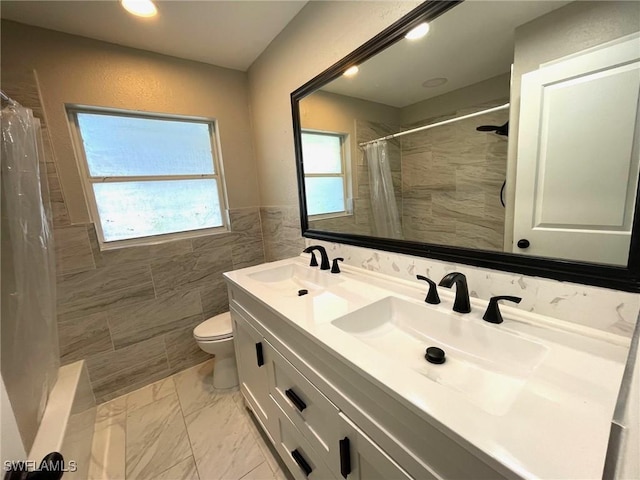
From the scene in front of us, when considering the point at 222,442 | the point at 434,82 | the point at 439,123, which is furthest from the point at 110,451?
the point at 434,82

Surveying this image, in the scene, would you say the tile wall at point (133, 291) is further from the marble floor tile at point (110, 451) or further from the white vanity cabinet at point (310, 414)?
the white vanity cabinet at point (310, 414)

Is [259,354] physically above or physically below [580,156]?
below

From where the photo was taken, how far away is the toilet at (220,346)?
1.72 meters

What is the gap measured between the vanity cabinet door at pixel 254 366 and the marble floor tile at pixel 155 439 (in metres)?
0.44

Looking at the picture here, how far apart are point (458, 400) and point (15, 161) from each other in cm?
191

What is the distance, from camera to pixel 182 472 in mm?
1281

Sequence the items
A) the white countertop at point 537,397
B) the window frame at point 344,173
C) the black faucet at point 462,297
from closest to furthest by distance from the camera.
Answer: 1. the white countertop at point 537,397
2. the black faucet at point 462,297
3. the window frame at point 344,173

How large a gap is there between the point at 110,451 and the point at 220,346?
743mm

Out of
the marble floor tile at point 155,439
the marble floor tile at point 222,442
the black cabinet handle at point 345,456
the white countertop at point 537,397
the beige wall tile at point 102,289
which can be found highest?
the white countertop at point 537,397

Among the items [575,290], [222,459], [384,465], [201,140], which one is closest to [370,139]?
[575,290]

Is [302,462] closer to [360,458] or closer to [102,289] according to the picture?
[360,458]

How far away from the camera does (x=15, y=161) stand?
3.78ft

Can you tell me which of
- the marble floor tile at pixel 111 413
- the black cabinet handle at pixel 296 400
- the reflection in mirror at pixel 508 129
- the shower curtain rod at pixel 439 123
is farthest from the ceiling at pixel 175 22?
the marble floor tile at pixel 111 413

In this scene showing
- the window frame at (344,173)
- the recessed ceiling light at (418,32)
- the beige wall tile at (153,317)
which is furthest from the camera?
the beige wall tile at (153,317)
